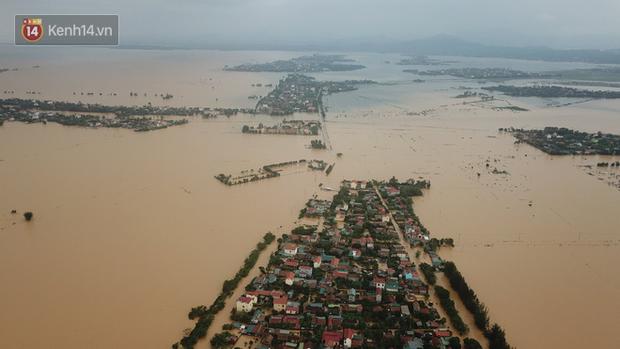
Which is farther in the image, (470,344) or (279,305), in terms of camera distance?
(279,305)

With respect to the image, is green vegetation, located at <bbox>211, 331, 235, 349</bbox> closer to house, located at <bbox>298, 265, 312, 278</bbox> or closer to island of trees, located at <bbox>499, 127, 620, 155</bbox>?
house, located at <bbox>298, 265, 312, 278</bbox>

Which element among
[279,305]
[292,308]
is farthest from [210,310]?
[292,308]

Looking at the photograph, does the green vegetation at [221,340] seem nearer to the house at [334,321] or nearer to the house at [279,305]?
the house at [279,305]

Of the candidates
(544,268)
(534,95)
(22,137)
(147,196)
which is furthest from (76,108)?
(534,95)

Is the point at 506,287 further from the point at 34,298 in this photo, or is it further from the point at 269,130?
the point at 269,130

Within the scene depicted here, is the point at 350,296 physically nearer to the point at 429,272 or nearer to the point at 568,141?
the point at 429,272

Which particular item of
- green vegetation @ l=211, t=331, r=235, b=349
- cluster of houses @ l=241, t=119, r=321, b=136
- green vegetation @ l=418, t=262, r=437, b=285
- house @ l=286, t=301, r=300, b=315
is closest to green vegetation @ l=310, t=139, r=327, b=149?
cluster of houses @ l=241, t=119, r=321, b=136
